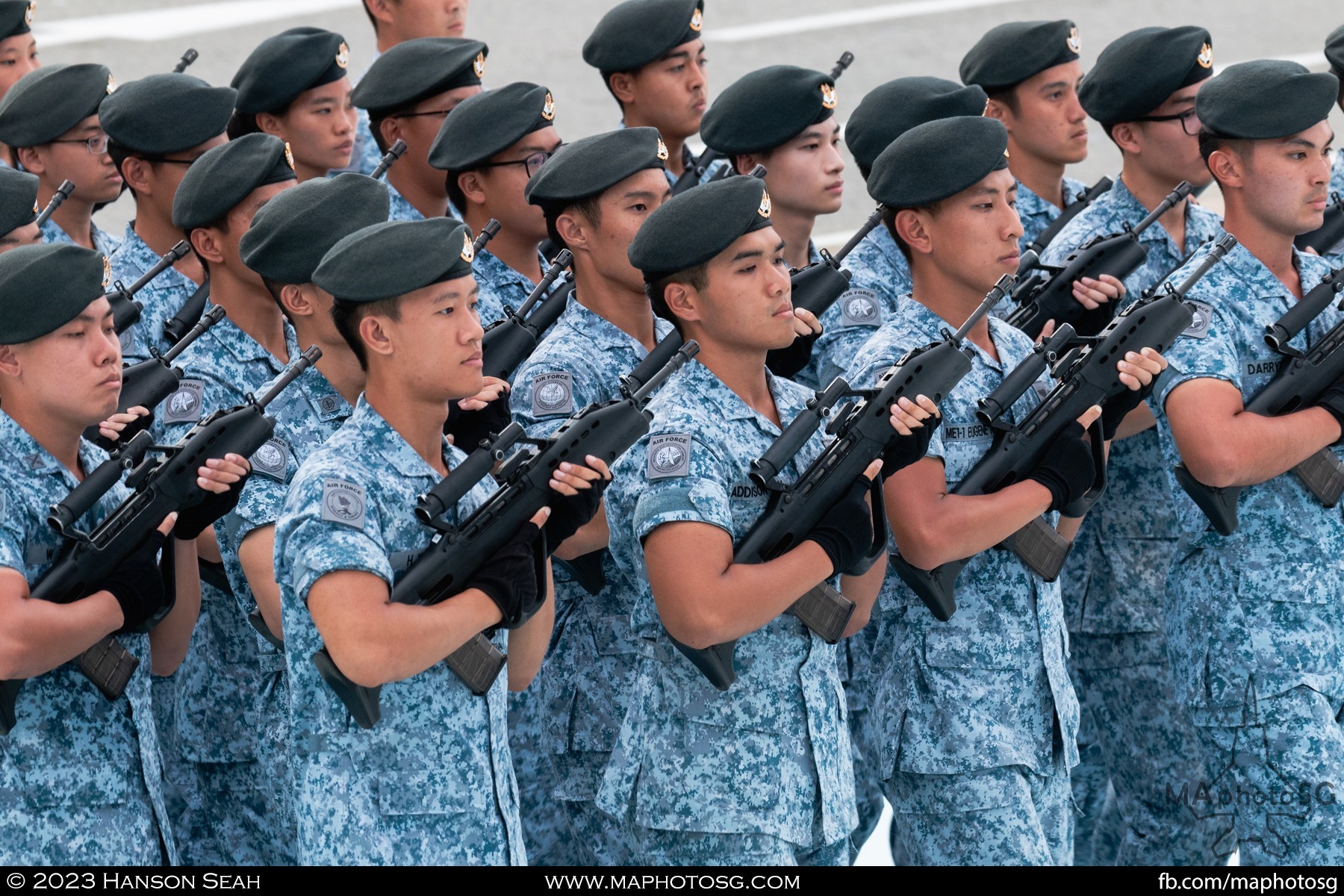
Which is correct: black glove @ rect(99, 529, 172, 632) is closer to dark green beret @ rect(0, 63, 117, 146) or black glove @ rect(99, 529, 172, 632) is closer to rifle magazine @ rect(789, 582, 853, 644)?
rifle magazine @ rect(789, 582, 853, 644)

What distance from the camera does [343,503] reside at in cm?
423

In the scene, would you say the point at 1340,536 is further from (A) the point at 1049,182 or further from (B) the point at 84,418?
(B) the point at 84,418

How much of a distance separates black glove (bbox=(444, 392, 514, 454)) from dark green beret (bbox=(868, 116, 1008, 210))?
43.0 inches

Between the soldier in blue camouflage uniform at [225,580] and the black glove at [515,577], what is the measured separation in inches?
46.8

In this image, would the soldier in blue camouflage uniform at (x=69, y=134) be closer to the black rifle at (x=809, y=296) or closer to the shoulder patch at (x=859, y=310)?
the black rifle at (x=809, y=296)

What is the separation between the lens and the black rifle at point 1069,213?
6648mm

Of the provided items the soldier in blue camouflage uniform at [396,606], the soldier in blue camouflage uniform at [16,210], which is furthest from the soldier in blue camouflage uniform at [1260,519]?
the soldier in blue camouflage uniform at [16,210]

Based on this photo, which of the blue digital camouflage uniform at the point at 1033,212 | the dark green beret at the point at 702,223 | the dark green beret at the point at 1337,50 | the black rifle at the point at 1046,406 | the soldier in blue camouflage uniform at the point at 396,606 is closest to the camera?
the soldier in blue camouflage uniform at the point at 396,606

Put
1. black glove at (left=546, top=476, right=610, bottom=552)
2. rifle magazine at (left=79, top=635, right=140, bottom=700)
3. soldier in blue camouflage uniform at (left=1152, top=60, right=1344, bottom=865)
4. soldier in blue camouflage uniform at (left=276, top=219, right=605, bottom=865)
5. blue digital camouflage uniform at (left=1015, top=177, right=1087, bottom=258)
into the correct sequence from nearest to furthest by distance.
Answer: soldier in blue camouflage uniform at (left=276, top=219, right=605, bottom=865) → black glove at (left=546, top=476, right=610, bottom=552) → rifle magazine at (left=79, top=635, right=140, bottom=700) → soldier in blue camouflage uniform at (left=1152, top=60, right=1344, bottom=865) → blue digital camouflage uniform at (left=1015, top=177, right=1087, bottom=258)

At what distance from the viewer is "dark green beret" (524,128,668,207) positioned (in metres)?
5.52

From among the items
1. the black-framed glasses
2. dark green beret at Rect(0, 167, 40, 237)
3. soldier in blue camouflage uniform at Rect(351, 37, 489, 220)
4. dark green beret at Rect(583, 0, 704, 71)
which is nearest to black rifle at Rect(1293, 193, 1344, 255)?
the black-framed glasses

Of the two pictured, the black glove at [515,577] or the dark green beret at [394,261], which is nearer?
the black glove at [515,577]

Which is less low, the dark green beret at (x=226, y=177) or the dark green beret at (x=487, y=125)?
the dark green beret at (x=226, y=177)

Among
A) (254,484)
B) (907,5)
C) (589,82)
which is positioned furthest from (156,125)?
(907,5)
